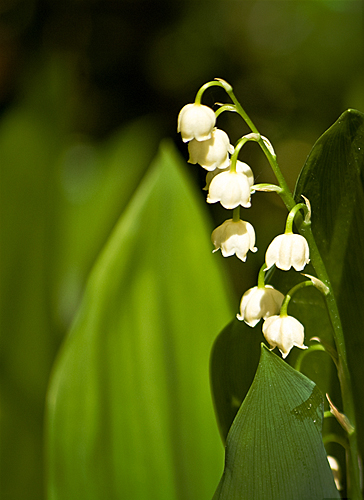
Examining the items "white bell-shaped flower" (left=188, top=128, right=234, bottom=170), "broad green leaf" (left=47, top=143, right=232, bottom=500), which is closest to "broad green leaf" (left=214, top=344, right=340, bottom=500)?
"white bell-shaped flower" (left=188, top=128, right=234, bottom=170)

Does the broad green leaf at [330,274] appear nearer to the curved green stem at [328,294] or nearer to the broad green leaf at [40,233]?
the curved green stem at [328,294]

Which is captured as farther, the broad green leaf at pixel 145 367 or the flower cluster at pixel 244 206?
the broad green leaf at pixel 145 367

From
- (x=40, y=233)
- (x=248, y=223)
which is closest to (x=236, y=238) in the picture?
(x=248, y=223)

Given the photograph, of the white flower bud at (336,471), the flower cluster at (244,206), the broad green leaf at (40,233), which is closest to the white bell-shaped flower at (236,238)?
the flower cluster at (244,206)

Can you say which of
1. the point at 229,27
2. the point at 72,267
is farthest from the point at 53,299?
the point at 229,27

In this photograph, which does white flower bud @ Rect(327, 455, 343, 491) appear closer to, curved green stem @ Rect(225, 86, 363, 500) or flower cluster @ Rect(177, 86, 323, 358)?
curved green stem @ Rect(225, 86, 363, 500)

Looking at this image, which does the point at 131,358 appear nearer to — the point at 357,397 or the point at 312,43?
Result: the point at 357,397

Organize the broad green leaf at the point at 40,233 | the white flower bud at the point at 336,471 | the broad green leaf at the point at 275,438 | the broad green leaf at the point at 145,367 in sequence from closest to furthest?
the broad green leaf at the point at 275,438
the white flower bud at the point at 336,471
the broad green leaf at the point at 145,367
the broad green leaf at the point at 40,233
